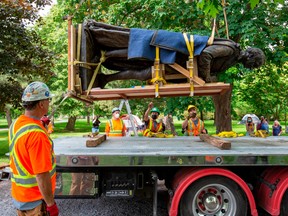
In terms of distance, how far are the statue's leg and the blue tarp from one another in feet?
1.16

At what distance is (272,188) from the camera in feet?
13.3

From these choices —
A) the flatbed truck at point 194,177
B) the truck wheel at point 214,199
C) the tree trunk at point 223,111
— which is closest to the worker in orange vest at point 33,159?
the flatbed truck at point 194,177

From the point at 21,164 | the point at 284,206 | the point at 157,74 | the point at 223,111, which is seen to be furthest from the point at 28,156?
the point at 223,111

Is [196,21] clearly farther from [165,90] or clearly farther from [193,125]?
[165,90]

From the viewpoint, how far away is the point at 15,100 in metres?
9.77

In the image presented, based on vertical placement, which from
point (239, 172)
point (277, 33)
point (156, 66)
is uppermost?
point (277, 33)

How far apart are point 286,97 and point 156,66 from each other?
1793 centimetres

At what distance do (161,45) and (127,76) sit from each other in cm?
91

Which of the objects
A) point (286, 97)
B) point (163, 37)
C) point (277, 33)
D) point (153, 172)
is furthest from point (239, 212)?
point (286, 97)

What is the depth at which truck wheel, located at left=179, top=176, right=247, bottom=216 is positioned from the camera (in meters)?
3.99

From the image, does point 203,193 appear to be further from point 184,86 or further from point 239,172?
point 184,86

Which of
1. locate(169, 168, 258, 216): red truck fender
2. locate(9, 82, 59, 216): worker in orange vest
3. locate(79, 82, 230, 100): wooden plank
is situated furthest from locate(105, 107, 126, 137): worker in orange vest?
Answer: locate(9, 82, 59, 216): worker in orange vest

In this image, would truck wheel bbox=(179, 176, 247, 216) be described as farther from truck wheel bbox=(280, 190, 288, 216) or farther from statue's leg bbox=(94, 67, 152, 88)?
statue's leg bbox=(94, 67, 152, 88)

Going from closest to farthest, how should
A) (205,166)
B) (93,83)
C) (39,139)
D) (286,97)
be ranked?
(39,139)
(205,166)
(93,83)
(286,97)
